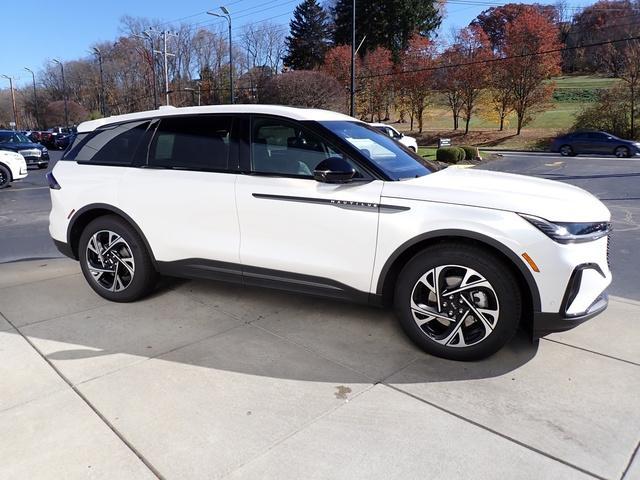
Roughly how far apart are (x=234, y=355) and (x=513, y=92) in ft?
132

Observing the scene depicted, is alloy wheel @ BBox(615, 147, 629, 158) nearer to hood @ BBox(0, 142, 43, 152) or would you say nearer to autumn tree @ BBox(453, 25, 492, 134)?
autumn tree @ BBox(453, 25, 492, 134)

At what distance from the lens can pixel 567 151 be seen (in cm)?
2858

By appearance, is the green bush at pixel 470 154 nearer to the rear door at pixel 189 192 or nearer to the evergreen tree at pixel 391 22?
the rear door at pixel 189 192

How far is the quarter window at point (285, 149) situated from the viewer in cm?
362

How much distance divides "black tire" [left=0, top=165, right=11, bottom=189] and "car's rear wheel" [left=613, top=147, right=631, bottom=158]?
27.8 metres

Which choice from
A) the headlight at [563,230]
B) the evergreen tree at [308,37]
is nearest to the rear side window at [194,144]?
the headlight at [563,230]

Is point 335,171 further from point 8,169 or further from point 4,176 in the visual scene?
point 4,176

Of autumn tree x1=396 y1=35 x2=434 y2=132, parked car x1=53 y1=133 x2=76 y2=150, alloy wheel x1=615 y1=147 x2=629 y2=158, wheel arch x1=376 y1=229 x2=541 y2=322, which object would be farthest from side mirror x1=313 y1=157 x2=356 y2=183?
autumn tree x1=396 y1=35 x2=434 y2=132

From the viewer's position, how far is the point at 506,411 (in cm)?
278

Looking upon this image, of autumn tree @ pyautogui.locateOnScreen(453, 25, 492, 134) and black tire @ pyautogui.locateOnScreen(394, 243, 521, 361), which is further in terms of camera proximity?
autumn tree @ pyautogui.locateOnScreen(453, 25, 492, 134)

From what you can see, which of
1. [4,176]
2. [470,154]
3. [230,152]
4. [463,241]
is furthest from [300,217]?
[470,154]

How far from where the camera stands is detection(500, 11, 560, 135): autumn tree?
37.1 meters

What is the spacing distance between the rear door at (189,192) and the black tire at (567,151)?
28.9m

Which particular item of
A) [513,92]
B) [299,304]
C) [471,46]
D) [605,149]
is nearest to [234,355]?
[299,304]
